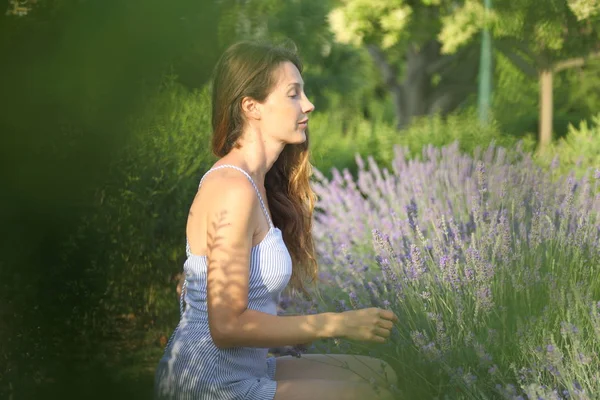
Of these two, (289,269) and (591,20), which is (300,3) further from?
(289,269)

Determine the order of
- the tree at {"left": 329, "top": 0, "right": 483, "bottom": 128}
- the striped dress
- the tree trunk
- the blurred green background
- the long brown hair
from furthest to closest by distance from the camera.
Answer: the tree at {"left": 329, "top": 0, "right": 483, "bottom": 128} → the tree trunk → the long brown hair → the striped dress → the blurred green background

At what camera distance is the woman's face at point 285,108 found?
264cm

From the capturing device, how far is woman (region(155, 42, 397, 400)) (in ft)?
7.52

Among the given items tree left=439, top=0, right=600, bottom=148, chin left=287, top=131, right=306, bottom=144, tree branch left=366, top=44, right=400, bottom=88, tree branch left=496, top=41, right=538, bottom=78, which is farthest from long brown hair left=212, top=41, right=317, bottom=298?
tree branch left=366, top=44, right=400, bottom=88

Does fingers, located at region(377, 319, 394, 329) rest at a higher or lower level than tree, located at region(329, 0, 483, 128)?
higher

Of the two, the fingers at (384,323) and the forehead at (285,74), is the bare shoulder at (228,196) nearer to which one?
the forehead at (285,74)

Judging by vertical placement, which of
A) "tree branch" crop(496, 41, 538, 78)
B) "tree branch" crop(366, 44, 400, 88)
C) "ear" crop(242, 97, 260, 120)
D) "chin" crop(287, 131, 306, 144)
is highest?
"ear" crop(242, 97, 260, 120)

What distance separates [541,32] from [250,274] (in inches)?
504

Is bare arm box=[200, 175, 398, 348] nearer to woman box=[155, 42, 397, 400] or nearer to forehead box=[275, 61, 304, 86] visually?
woman box=[155, 42, 397, 400]

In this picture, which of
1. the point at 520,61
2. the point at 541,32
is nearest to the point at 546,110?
the point at 541,32

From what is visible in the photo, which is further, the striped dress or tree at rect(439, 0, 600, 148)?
tree at rect(439, 0, 600, 148)

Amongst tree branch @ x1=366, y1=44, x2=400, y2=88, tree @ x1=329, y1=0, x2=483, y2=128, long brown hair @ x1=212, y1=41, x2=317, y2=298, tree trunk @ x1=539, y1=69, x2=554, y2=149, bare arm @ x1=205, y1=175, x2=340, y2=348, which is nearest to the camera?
bare arm @ x1=205, y1=175, x2=340, y2=348

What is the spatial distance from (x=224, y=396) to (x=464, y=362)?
0.79 m

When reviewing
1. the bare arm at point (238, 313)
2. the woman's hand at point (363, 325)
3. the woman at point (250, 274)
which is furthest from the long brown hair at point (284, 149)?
the woman's hand at point (363, 325)
